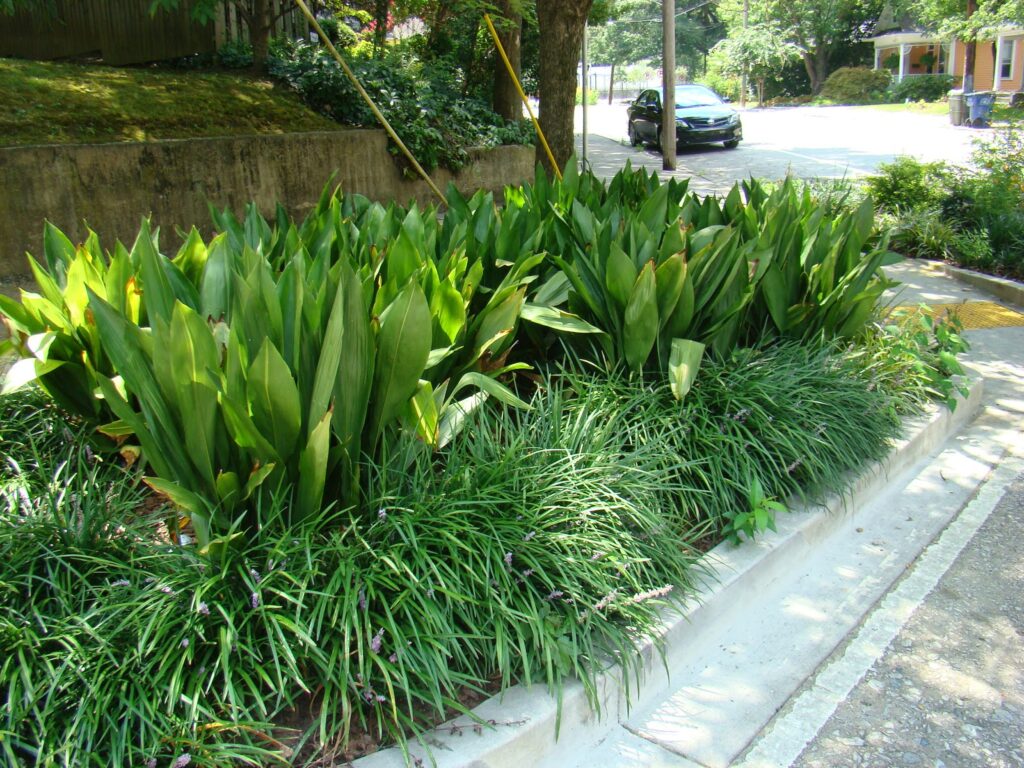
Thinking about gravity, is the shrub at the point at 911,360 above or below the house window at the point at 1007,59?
below

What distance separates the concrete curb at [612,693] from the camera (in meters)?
2.64

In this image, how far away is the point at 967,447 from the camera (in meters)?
5.54

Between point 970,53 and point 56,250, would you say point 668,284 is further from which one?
point 970,53

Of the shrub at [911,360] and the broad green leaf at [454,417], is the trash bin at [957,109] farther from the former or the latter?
the broad green leaf at [454,417]

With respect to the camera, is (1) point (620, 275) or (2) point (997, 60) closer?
(1) point (620, 275)

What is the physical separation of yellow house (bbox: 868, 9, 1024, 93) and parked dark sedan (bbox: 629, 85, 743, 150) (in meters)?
21.4

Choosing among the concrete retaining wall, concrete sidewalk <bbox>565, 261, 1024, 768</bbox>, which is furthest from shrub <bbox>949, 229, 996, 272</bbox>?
the concrete retaining wall

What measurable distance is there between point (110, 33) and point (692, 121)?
16560 millimetres

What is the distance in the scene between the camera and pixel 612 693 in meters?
3.01

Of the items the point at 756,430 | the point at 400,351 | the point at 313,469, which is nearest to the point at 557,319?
the point at 756,430

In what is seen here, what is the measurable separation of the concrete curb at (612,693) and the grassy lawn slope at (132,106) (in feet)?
23.8

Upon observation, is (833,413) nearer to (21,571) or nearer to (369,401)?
(369,401)

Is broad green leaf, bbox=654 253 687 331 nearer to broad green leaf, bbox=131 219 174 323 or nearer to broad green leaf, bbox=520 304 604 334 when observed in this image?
broad green leaf, bbox=520 304 604 334

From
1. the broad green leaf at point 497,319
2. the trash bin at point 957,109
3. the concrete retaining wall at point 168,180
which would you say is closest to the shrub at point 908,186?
the concrete retaining wall at point 168,180
